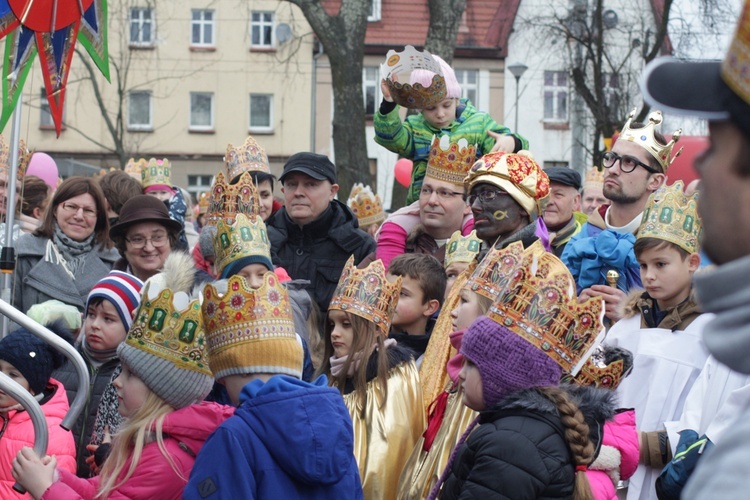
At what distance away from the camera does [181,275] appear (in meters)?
4.76

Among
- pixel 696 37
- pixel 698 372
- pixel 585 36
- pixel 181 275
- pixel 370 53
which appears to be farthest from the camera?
pixel 370 53

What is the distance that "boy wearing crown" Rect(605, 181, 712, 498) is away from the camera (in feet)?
16.6

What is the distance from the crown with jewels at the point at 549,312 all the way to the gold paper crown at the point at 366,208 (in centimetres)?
612

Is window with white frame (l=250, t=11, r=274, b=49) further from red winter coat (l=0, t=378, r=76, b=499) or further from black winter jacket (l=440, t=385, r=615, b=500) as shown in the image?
black winter jacket (l=440, t=385, r=615, b=500)

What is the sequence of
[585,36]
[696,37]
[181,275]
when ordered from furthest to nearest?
[585,36], [696,37], [181,275]

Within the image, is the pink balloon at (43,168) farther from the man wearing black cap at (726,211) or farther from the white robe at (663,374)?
the man wearing black cap at (726,211)

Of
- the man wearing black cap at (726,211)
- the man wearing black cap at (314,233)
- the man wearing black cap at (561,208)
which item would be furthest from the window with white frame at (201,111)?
the man wearing black cap at (726,211)

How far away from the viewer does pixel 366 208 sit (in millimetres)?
10227

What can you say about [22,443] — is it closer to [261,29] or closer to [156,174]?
[156,174]

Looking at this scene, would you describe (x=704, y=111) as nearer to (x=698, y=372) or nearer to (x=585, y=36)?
(x=698, y=372)

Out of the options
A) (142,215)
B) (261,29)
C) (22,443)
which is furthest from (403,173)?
(261,29)

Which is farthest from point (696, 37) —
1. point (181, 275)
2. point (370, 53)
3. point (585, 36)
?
point (181, 275)

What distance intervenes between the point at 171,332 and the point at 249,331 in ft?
1.48

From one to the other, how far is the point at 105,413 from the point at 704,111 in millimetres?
3740
